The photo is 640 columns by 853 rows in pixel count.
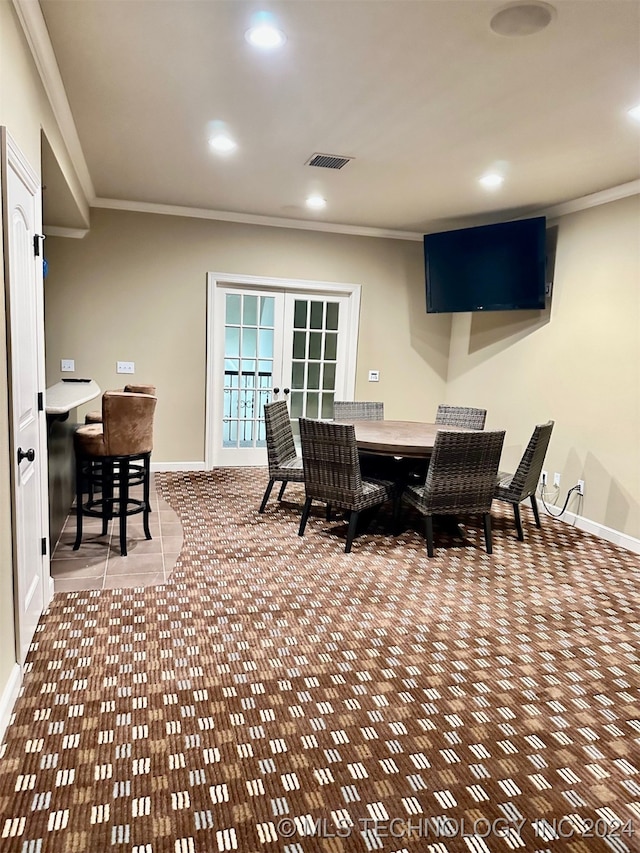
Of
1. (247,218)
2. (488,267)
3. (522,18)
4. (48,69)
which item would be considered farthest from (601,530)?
(48,69)

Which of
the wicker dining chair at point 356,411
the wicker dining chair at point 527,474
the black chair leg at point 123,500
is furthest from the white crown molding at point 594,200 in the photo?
the black chair leg at point 123,500

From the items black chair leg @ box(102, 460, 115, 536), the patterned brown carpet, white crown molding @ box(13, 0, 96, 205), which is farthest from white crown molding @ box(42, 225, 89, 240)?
the patterned brown carpet

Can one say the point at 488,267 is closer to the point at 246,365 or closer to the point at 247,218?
the point at 247,218

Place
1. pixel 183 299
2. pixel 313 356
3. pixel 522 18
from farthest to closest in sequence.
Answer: pixel 313 356 < pixel 183 299 < pixel 522 18

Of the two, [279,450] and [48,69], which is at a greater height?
[48,69]

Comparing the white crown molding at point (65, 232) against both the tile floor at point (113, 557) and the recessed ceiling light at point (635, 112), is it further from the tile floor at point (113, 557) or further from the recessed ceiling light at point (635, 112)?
the recessed ceiling light at point (635, 112)

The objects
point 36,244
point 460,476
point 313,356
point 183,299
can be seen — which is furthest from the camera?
point 313,356

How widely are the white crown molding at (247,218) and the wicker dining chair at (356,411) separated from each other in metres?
1.95

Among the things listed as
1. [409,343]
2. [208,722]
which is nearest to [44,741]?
[208,722]

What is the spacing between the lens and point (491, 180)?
407cm

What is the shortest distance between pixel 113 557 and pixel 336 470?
5.01 ft

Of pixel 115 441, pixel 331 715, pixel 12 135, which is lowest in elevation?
pixel 331 715

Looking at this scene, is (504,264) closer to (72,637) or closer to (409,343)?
(409,343)

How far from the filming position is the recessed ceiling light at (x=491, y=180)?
3967 mm
